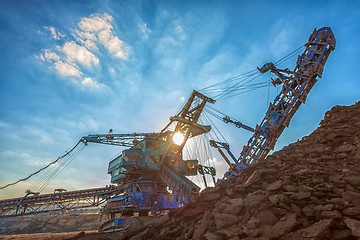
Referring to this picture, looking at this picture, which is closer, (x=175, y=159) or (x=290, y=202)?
(x=290, y=202)

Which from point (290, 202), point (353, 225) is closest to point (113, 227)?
point (290, 202)

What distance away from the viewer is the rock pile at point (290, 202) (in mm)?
4742

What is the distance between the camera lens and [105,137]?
35.2 m

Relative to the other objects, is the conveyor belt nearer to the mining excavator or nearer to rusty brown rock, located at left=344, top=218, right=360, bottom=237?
the mining excavator

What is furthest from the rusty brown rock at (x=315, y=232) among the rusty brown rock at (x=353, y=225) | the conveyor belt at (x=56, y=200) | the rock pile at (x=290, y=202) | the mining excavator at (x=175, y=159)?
the conveyor belt at (x=56, y=200)

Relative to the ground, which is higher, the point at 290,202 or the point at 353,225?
the point at 290,202

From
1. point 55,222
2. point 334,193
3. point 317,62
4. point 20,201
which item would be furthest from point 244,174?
point 55,222

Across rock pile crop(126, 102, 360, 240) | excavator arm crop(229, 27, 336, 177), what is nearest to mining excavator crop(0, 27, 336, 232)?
excavator arm crop(229, 27, 336, 177)

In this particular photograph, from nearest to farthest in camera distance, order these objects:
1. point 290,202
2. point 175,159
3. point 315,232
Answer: point 315,232 → point 290,202 → point 175,159

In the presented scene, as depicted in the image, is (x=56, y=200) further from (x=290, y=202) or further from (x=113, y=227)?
(x=290, y=202)

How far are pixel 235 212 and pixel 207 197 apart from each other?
162 cm

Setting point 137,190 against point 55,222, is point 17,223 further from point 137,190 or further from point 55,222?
point 137,190

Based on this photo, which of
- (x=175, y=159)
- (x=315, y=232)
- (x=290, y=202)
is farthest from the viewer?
(x=175, y=159)

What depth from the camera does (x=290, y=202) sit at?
5555 millimetres
